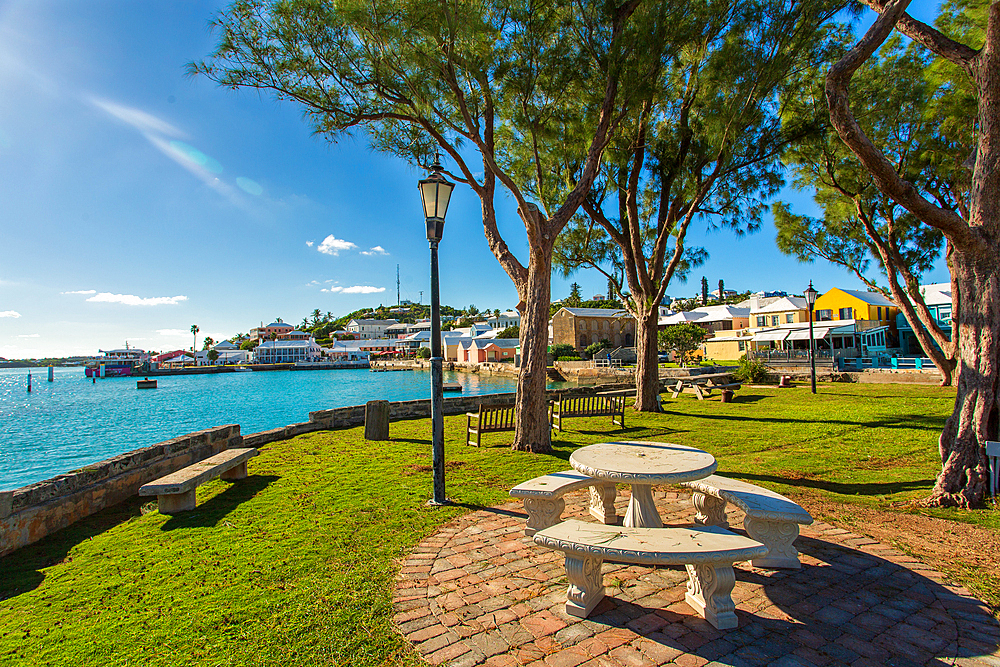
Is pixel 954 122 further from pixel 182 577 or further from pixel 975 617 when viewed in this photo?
pixel 182 577

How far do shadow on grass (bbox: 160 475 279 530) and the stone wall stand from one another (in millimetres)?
1087

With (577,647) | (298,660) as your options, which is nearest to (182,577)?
(298,660)

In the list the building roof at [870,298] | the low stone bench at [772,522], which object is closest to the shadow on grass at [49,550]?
the low stone bench at [772,522]

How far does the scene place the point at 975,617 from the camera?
283 centimetres

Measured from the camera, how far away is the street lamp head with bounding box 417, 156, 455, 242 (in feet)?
17.5

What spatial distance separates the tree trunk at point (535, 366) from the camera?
7711 millimetres

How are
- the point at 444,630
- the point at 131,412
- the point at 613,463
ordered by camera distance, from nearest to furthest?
the point at 444,630, the point at 613,463, the point at 131,412

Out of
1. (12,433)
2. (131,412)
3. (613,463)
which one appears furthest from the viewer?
(131,412)

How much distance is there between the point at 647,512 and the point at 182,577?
3772 millimetres

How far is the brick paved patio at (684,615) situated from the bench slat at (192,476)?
9.55 ft

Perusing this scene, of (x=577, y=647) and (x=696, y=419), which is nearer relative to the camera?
(x=577, y=647)

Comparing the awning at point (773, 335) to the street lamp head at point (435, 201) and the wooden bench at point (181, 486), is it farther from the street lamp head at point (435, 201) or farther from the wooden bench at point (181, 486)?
the wooden bench at point (181, 486)

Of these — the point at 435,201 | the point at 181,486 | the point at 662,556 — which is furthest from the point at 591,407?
the point at 662,556

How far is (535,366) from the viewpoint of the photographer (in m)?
7.70
